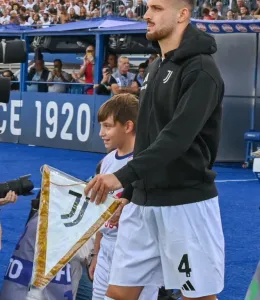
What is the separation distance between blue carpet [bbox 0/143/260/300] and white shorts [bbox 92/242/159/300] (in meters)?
1.54

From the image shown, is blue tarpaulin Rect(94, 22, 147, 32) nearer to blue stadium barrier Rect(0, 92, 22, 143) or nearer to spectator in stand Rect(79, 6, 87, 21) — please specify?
blue stadium barrier Rect(0, 92, 22, 143)

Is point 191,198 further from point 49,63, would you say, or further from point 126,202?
point 49,63

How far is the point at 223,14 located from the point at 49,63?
254 inches

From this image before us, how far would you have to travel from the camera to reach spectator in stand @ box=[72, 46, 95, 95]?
60.0 feet

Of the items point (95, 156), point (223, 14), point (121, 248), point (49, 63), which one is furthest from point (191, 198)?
point (49, 63)

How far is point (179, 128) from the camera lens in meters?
3.41

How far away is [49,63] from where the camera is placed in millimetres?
25328

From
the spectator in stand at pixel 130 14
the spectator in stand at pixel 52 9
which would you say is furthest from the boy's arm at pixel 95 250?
the spectator in stand at pixel 52 9

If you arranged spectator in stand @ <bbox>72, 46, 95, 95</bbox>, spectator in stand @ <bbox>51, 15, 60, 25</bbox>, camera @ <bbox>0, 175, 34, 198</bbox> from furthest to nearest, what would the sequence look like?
1. spectator in stand @ <bbox>51, 15, 60, 25</bbox>
2. spectator in stand @ <bbox>72, 46, 95, 95</bbox>
3. camera @ <bbox>0, 175, 34, 198</bbox>

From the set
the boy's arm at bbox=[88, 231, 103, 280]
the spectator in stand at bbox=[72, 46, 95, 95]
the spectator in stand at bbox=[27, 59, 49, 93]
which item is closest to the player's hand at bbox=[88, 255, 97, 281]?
the boy's arm at bbox=[88, 231, 103, 280]

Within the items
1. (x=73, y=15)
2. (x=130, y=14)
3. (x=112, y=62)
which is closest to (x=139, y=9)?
(x=130, y=14)

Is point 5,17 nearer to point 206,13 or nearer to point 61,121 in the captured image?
point 206,13

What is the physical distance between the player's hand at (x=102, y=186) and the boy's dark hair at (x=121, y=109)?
91cm

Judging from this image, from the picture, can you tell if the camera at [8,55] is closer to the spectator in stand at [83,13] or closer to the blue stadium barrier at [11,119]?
the blue stadium barrier at [11,119]
